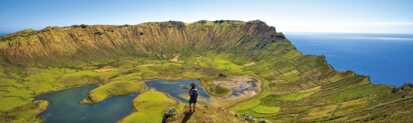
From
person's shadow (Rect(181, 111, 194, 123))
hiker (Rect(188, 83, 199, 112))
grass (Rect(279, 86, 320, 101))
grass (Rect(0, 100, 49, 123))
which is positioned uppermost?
hiker (Rect(188, 83, 199, 112))

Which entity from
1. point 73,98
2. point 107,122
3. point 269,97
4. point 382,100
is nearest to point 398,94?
point 382,100

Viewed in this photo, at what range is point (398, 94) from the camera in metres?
121

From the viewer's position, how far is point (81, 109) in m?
150

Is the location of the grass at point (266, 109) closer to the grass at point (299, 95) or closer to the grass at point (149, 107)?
the grass at point (299, 95)

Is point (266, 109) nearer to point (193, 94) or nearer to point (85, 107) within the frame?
point (85, 107)

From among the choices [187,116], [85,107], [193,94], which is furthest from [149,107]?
[193,94]

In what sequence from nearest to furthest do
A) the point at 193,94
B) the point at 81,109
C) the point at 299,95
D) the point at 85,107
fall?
1. the point at 193,94
2. the point at 81,109
3. the point at 85,107
4. the point at 299,95

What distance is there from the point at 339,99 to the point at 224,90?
74.1 meters

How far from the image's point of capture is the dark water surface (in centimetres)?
13488

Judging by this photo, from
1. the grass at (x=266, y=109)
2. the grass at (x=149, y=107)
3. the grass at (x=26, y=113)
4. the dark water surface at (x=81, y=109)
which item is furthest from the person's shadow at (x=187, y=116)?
the grass at (x=26, y=113)

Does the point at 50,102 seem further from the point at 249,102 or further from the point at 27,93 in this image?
the point at 249,102

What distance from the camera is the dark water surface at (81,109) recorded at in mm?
134875

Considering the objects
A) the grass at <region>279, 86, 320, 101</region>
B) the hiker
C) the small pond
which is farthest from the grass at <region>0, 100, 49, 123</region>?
the grass at <region>279, 86, 320, 101</region>

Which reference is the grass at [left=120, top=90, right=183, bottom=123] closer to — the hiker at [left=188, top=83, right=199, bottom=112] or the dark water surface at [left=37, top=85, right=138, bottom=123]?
the dark water surface at [left=37, top=85, right=138, bottom=123]
